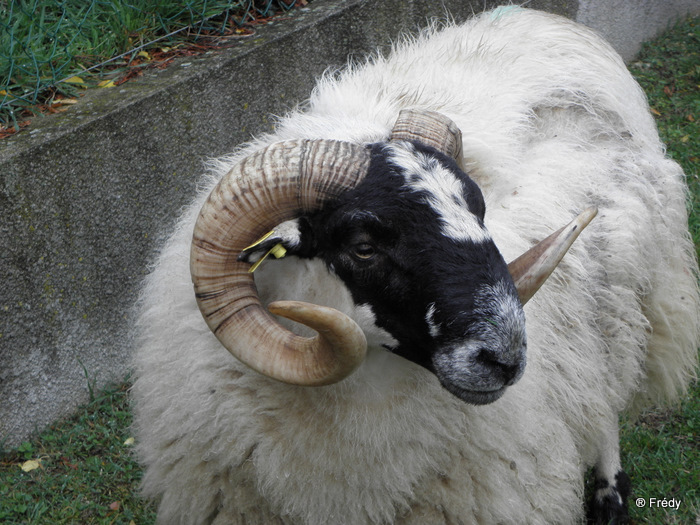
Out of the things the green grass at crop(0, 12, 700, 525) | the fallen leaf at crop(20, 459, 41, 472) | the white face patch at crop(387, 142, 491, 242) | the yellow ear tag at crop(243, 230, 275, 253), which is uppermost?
the white face patch at crop(387, 142, 491, 242)

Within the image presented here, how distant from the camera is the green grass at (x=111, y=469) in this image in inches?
144

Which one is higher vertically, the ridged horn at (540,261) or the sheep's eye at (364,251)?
the sheep's eye at (364,251)

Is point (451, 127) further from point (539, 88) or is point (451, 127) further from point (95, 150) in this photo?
point (95, 150)

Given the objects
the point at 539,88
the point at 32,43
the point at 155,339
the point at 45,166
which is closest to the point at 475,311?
the point at 155,339

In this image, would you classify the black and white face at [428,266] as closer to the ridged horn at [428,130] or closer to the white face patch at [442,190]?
the white face patch at [442,190]

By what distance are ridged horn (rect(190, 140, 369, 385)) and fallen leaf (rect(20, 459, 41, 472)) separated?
208 cm

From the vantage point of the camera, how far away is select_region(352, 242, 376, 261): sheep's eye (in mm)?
2354

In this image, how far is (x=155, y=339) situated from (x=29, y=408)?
4.40 ft

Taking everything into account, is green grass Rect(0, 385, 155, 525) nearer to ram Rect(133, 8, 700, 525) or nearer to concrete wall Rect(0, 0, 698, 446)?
concrete wall Rect(0, 0, 698, 446)

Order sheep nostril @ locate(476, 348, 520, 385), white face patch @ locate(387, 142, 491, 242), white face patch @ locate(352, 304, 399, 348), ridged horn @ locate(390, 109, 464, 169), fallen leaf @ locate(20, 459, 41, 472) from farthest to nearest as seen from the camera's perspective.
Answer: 1. fallen leaf @ locate(20, 459, 41, 472)
2. ridged horn @ locate(390, 109, 464, 169)
3. white face patch @ locate(352, 304, 399, 348)
4. white face patch @ locate(387, 142, 491, 242)
5. sheep nostril @ locate(476, 348, 520, 385)

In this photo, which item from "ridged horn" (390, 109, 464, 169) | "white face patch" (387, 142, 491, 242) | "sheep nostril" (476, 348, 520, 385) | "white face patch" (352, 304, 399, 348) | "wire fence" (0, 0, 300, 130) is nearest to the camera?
"sheep nostril" (476, 348, 520, 385)

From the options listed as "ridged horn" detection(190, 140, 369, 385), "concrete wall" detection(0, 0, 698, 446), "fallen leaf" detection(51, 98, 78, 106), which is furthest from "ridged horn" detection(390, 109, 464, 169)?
"fallen leaf" detection(51, 98, 78, 106)

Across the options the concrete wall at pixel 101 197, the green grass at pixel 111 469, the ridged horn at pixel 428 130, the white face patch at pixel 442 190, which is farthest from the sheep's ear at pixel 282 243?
the concrete wall at pixel 101 197

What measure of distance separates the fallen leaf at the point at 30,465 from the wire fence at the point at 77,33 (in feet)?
5.70
